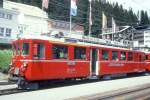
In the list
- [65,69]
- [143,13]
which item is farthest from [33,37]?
[143,13]

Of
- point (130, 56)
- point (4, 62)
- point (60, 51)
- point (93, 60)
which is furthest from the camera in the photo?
point (130, 56)

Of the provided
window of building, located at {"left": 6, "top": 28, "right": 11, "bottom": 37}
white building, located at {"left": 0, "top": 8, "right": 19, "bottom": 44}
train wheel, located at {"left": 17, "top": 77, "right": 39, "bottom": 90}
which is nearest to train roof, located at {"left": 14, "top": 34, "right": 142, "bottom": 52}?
train wheel, located at {"left": 17, "top": 77, "right": 39, "bottom": 90}

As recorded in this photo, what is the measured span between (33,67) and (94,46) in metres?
6.66

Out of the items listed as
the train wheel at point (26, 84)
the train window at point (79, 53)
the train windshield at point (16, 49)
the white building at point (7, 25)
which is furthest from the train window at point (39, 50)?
the white building at point (7, 25)

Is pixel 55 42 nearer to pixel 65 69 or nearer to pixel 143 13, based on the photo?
pixel 65 69

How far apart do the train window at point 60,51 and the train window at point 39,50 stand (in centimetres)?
88

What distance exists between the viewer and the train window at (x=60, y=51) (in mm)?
19328

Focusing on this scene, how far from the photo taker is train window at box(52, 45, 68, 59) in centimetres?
1933

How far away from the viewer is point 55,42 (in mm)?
19375

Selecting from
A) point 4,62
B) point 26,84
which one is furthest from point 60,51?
point 4,62

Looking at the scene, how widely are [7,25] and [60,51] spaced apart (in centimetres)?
3856

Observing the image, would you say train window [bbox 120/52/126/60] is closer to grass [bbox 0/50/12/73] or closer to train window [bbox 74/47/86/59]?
train window [bbox 74/47/86/59]

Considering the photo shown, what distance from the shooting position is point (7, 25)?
56.9 metres

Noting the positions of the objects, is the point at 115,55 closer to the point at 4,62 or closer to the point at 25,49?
the point at 4,62
